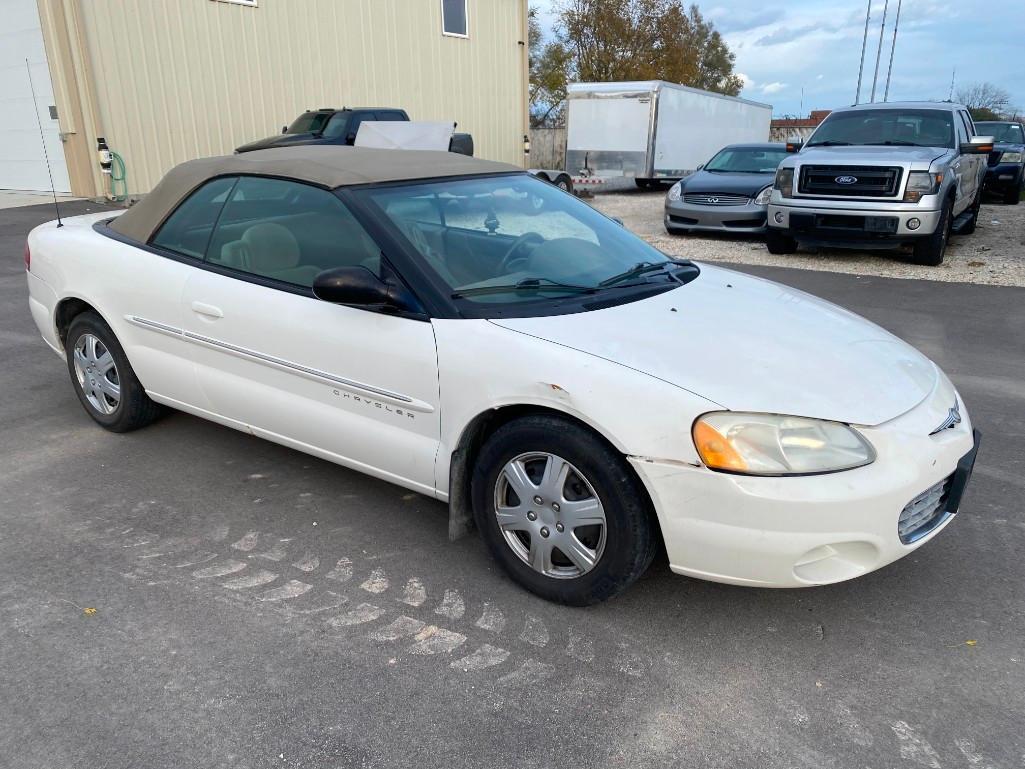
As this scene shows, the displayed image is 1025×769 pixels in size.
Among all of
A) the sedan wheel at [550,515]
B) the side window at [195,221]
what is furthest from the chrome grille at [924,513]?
the side window at [195,221]

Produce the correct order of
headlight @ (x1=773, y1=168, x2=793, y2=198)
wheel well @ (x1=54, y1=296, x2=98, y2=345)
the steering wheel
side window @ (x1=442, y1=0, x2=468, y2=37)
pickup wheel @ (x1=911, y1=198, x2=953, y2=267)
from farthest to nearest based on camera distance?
side window @ (x1=442, y1=0, x2=468, y2=37), headlight @ (x1=773, y1=168, x2=793, y2=198), pickup wheel @ (x1=911, y1=198, x2=953, y2=267), wheel well @ (x1=54, y1=296, x2=98, y2=345), the steering wheel

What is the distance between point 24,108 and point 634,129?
1379cm

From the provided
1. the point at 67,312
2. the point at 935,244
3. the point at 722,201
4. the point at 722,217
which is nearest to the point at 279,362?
the point at 67,312

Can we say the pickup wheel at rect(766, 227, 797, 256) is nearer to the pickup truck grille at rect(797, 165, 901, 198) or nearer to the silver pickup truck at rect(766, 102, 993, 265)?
the silver pickup truck at rect(766, 102, 993, 265)

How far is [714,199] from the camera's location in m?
12.5

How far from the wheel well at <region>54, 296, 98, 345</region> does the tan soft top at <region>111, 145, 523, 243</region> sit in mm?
451

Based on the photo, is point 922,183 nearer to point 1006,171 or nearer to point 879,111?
point 879,111

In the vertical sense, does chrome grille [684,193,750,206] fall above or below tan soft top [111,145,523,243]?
below

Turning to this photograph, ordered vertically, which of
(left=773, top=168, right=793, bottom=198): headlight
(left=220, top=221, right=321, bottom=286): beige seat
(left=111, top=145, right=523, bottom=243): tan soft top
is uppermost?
(left=111, top=145, right=523, bottom=243): tan soft top

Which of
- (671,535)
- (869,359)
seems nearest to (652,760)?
(671,535)

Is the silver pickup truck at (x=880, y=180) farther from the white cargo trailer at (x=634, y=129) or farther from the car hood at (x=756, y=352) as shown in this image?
the white cargo trailer at (x=634, y=129)

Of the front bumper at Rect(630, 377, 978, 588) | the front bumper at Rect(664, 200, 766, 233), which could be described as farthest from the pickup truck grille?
the front bumper at Rect(630, 377, 978, 588)

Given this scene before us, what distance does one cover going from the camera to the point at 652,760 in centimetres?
223

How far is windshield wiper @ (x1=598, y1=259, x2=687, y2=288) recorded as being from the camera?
3437 mm
